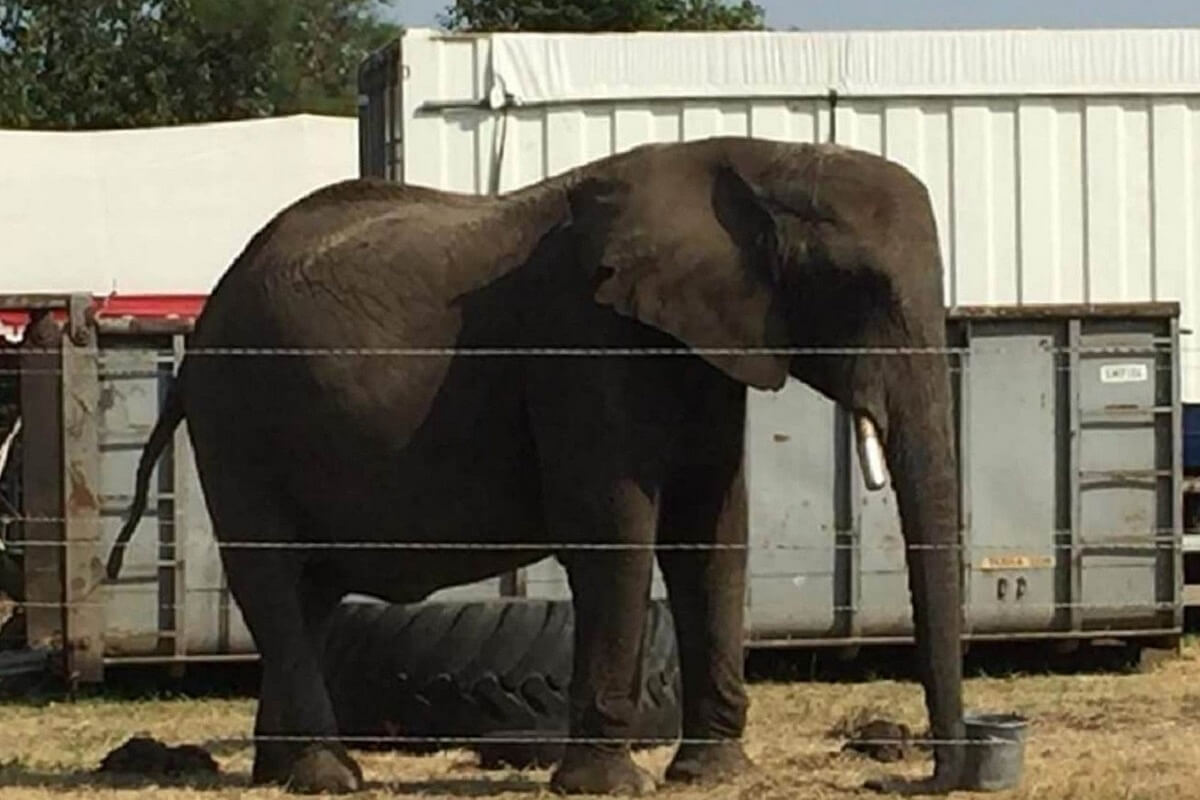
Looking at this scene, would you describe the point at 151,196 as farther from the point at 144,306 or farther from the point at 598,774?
the point at 598,774

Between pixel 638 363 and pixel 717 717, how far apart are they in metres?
1.58

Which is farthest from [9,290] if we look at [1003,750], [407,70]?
[1003,750]

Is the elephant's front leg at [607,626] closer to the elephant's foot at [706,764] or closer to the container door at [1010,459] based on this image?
the elephant's foot at [706,764]

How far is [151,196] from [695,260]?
78.5 ft

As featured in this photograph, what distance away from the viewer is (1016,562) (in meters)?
16.9

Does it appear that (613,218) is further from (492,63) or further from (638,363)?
(492,63)

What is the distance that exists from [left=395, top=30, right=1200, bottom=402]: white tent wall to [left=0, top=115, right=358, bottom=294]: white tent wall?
15641mm

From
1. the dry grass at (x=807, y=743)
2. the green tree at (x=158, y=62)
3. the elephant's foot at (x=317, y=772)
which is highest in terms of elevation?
the green tree at (x=158, y=62)

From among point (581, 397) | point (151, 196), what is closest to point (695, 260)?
point (581, 397)

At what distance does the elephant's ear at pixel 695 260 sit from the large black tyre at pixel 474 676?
6.18 feet

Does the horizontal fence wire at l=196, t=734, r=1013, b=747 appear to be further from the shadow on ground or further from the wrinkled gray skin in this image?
the shadow on ground

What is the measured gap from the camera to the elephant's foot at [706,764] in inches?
476

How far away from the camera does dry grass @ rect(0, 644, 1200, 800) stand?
12047mm

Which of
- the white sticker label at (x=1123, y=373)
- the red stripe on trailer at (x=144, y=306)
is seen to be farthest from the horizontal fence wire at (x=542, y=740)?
the red stripe on trailer at (x=144, y=306)
